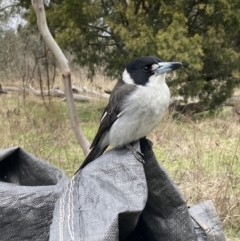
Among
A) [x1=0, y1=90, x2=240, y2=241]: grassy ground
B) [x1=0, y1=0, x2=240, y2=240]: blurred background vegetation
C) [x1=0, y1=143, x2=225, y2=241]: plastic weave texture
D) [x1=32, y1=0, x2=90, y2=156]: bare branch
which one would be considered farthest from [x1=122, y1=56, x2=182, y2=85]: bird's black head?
[x1=0, y1=0, x2=240, y2=240]: blurred background vegetation

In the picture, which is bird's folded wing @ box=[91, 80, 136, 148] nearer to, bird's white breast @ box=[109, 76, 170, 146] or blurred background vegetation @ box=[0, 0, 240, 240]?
bird's white breast @ box=[109, 76, 170, 146]

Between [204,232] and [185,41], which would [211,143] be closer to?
[185,41]

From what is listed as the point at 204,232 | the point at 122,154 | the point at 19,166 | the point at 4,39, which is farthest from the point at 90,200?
the point at 4,39

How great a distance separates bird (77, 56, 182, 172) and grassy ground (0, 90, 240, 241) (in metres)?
1.13

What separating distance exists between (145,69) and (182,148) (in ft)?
8.64

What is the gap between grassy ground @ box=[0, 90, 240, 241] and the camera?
10.5 ft

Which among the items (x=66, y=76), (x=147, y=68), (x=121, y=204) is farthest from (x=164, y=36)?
(x=121, y=204)

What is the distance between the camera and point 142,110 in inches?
82.2

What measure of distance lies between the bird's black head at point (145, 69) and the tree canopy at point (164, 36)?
4.68 meters

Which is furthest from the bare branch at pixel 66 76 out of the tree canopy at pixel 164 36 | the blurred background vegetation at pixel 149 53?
the tree canopy at pixel 164 36

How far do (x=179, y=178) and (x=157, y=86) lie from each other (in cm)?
159

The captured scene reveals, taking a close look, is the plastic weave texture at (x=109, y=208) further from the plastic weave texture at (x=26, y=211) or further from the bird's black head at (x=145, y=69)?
the bird's black head at (x=145, y=69)

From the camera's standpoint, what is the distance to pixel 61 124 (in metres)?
5.70

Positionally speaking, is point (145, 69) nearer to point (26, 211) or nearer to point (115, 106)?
point (115, 106)
